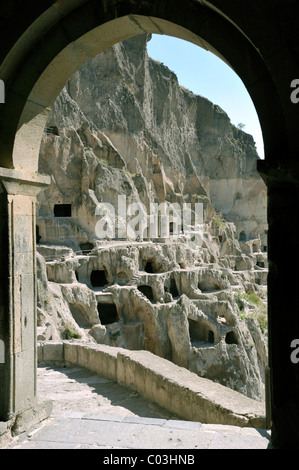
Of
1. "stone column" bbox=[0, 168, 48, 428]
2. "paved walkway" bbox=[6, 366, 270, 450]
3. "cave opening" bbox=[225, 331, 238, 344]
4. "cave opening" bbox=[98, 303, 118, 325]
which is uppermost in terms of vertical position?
"stone column" bbox=[0, 168, 48, 428]

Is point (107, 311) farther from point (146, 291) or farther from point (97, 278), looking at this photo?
point (97, 278)

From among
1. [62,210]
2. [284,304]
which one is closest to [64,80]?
[284,304]

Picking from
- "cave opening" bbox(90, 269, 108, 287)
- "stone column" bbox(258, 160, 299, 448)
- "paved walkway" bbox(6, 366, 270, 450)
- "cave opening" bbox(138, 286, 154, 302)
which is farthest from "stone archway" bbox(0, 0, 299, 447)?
"cave opening" bbox(90, 269, 108, 287)

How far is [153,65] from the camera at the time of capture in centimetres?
4116

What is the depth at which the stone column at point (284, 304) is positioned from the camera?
9.14 ft

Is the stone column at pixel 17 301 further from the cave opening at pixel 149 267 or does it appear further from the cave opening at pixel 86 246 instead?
the cave opening at pixel 149 267

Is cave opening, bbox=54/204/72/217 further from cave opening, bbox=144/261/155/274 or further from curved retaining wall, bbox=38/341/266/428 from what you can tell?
curved retaining wall, bbox=38/341/266/428

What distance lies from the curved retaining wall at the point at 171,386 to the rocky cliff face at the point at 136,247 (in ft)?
12.4

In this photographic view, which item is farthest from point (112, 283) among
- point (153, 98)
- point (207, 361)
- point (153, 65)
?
point (153, 65)

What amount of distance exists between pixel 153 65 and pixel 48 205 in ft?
74.2

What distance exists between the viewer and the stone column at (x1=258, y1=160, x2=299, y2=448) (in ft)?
9.14

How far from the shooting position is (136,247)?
928 inches

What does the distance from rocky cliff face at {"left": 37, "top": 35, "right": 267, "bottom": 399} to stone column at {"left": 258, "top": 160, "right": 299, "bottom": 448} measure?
8.23 m
